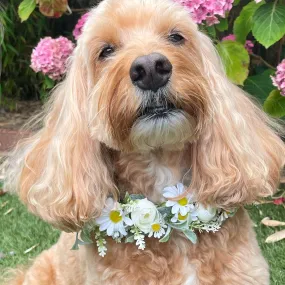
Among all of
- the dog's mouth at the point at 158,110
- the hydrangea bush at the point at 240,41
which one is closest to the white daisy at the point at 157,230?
the dog's mouth at the point at 158,110

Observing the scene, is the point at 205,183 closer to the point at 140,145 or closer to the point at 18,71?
the point at 140,145

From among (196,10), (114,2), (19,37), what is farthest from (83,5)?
(114,2)

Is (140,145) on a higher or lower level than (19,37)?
higher

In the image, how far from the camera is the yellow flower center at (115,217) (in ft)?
6.26

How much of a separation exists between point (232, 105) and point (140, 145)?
0.35m

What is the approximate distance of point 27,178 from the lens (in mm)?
1995

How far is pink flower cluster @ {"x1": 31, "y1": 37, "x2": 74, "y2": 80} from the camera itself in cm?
343

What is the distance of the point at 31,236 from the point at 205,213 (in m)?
1.49

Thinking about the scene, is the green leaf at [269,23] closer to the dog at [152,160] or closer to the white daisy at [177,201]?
the dog at [152,160]

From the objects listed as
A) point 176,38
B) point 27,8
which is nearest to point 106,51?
point 176,38

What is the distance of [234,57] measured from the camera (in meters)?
2.87

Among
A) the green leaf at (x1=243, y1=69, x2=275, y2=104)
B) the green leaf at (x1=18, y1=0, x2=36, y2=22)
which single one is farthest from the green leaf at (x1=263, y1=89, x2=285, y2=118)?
the green leaf at (x1=18, y1=0, x2=36, y2=22)

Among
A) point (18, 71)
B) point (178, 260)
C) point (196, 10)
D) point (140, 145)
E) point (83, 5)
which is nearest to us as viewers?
point (140, 145)

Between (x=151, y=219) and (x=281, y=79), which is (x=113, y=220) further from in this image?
(x=281, y=79)
